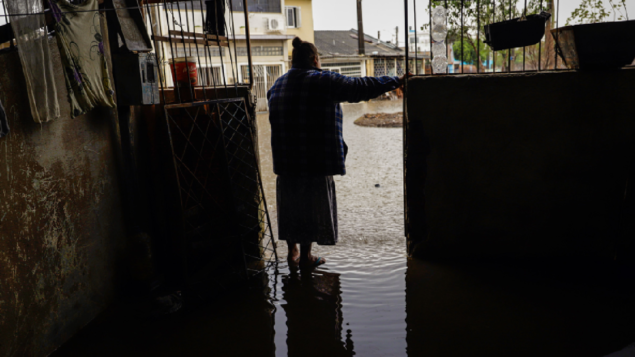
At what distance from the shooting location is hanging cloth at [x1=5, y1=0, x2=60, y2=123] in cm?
245

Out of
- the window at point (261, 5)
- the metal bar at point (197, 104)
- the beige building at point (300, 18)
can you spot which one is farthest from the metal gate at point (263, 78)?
the metal bar at point (197, 104)

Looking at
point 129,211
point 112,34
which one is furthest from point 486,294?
point 112,34

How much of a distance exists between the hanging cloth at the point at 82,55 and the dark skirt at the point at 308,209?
1459mm

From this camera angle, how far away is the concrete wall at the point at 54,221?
97.3 inches

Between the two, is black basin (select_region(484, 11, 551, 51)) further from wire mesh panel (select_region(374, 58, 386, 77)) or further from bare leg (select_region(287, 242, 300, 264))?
wire mesh panel (select_region(374, 58, 386, 77))

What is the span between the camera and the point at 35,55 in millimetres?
2555

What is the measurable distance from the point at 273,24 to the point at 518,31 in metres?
19.9

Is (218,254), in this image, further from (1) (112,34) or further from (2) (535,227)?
(2) (535,227)

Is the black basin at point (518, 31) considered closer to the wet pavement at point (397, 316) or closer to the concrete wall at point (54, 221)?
the wet pavement at point (397, 316)

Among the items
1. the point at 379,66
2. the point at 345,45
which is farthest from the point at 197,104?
the point at 345,45

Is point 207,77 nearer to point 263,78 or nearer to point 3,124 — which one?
point 3,124

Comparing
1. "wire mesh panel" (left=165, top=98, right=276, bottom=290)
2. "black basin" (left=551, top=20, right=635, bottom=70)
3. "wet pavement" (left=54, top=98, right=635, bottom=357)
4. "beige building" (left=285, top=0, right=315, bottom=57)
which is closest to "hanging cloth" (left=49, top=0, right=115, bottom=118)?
"wire mesh panel" (left=165, top=98, right=276, bottom=290)

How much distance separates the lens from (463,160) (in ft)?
11.9

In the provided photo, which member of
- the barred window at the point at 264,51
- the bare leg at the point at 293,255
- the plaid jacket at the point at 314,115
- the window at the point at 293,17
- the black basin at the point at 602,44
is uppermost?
the window at the point at 293,17
